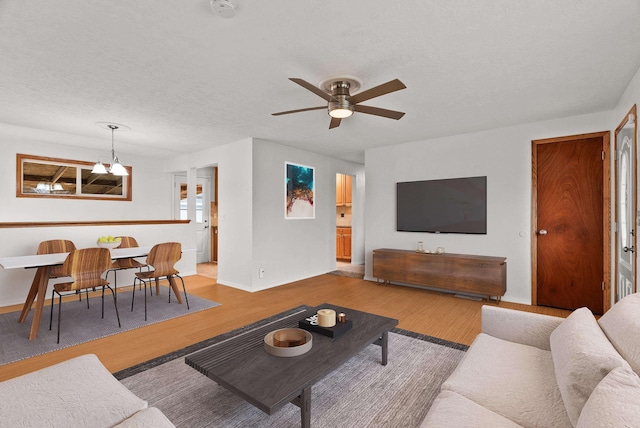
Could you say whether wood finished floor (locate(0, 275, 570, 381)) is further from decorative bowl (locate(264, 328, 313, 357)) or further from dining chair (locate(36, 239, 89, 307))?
decorative bowl (locate(264, 328, 313, 357))

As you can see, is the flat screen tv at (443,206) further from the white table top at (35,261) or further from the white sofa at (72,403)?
the white sofa at (72,403)

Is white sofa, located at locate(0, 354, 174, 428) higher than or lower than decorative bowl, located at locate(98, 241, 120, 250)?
lower

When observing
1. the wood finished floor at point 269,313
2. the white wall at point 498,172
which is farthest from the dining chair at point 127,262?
the white wall at point 498,172

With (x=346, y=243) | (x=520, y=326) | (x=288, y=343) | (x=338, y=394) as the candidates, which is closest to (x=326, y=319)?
(x=288, y=343)

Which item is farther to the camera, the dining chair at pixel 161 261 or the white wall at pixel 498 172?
the white wall at pixel 498 172

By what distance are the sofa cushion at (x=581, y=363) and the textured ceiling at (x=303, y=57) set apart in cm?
187

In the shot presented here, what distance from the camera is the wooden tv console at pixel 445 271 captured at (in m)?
4.15

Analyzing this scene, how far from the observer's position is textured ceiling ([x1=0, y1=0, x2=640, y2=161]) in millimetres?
1897

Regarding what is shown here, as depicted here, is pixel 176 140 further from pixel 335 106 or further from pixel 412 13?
pixel 412 13

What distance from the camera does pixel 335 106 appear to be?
2688 mm

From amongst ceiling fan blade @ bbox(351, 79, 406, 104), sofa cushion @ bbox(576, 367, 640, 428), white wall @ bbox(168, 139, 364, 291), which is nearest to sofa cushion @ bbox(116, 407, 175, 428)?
sofa cushion @ bbox(576, 367, 640, 428)

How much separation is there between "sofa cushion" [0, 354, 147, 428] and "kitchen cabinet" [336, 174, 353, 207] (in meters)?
6.76

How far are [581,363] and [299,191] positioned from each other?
4871mm

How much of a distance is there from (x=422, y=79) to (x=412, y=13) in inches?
39.2
